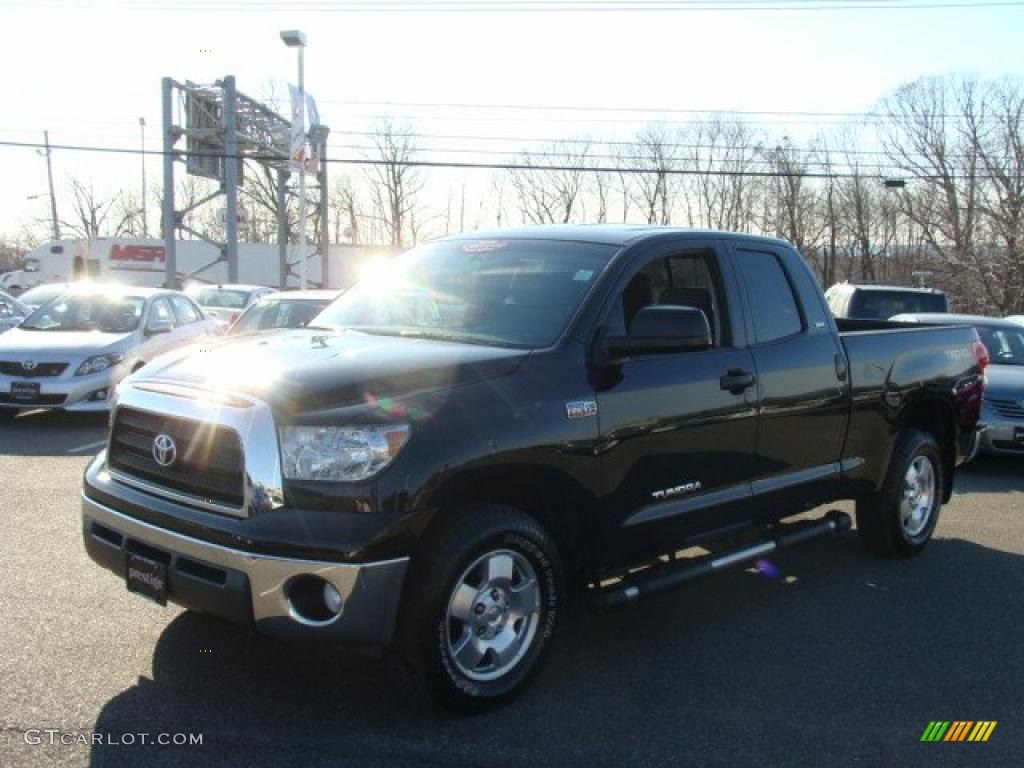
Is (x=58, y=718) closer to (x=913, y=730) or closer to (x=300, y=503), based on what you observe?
(x=300, y=503)

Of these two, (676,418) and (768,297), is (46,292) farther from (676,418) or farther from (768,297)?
(676,418)

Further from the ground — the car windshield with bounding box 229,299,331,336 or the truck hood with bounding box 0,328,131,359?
the car windshield with bounding box 229,299,331,336

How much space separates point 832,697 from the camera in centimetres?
399

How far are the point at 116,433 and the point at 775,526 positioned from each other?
3638mm

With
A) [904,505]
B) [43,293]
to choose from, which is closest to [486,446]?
[904,505]

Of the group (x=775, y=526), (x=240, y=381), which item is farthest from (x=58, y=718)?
(x=775, y=526)

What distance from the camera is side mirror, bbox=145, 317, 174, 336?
11.5m

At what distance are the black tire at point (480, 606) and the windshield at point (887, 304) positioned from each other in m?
11.9

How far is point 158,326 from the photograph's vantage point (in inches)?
461

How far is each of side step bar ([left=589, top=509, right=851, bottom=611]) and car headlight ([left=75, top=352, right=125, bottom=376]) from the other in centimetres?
812

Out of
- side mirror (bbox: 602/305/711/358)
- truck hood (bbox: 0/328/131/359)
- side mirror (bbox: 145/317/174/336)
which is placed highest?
side mirror (bbox: 602/305/711/358)

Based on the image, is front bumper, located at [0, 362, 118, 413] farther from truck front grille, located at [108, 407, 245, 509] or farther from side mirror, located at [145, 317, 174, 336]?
truck front grille, located at [108, 407, 245, 509]

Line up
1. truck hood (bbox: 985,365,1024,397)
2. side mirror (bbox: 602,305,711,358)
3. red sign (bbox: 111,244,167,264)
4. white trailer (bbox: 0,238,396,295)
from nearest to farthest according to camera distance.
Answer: side mirror (bbox: 602,305,711,358) → truck hood (bbox: 985,365,1024,397) → white trailer (bbox: 0,238,396,295) → red sign (bbox: 111,244,167,264)

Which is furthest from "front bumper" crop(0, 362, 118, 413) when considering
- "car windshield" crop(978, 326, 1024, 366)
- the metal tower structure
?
the metal tower structure
